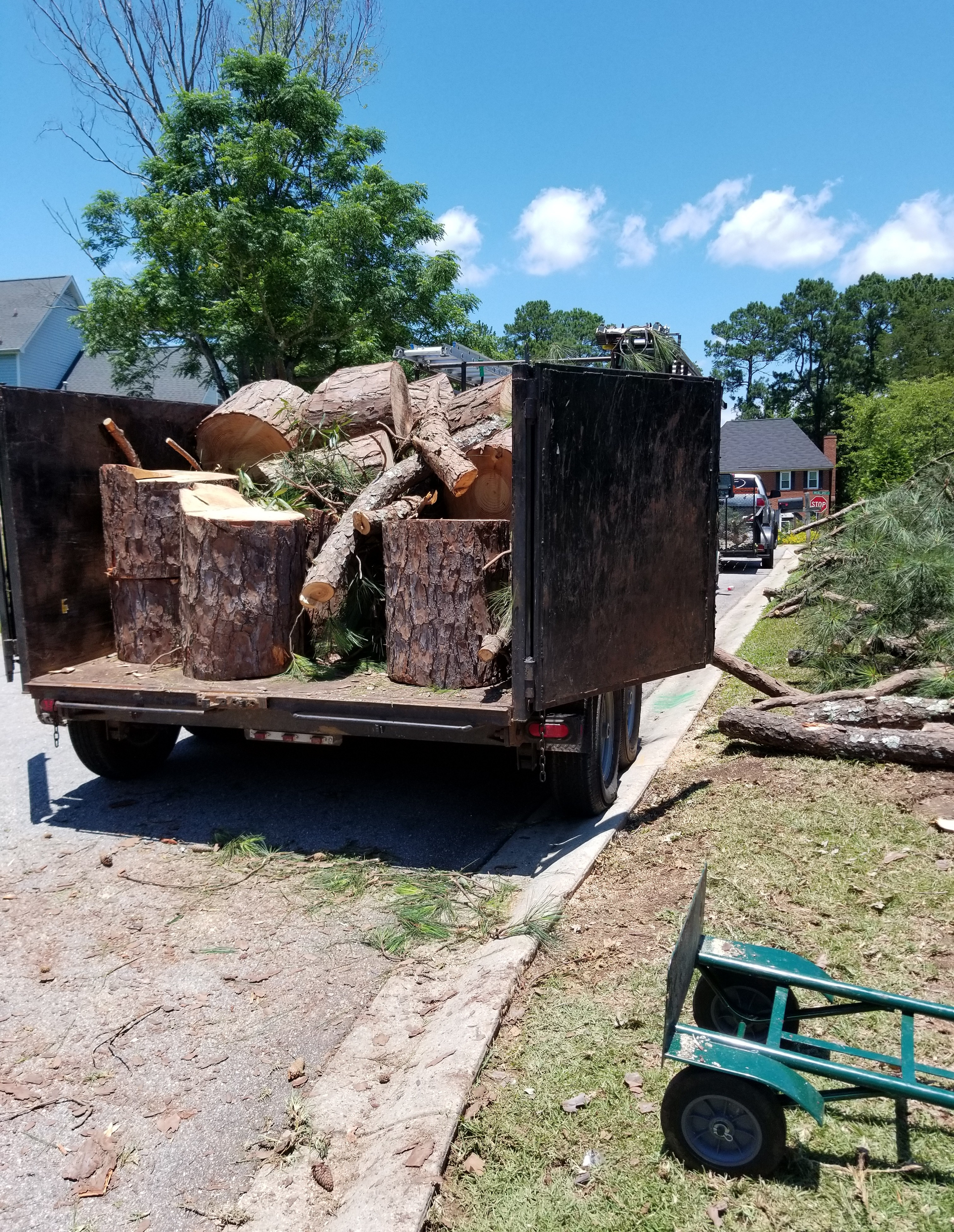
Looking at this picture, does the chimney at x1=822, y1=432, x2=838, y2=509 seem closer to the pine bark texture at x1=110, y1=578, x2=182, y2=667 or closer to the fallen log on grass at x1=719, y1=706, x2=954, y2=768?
the fallen log on grass at x1=719, y1=706, x2=954, y2=768

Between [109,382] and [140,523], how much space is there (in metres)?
28.4

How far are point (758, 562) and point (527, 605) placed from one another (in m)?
19.1

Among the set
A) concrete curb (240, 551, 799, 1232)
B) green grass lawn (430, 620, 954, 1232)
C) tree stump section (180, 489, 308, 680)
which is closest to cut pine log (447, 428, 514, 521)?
tree stump section (180, 489, 308, 680)

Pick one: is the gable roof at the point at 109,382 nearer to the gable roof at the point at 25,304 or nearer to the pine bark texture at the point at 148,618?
the gable roof at the point at 25,304

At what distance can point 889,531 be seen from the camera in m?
8.55

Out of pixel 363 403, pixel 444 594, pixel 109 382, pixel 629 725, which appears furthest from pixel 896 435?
pixel 109 382

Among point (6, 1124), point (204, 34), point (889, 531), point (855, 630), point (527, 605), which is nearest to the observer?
point (6, 1124)

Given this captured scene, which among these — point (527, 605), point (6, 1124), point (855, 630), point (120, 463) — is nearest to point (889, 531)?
point (855, 630)

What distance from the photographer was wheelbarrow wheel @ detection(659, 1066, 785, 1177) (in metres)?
2.39

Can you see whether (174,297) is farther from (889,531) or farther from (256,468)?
(889,531)

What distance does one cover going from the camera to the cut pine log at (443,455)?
18.0 feet

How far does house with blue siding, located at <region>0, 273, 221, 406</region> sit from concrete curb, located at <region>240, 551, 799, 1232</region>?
28.9 m

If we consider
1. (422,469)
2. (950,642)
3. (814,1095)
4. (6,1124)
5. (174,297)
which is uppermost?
(174,297)

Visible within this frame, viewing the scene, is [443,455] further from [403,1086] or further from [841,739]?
[403,1086]
